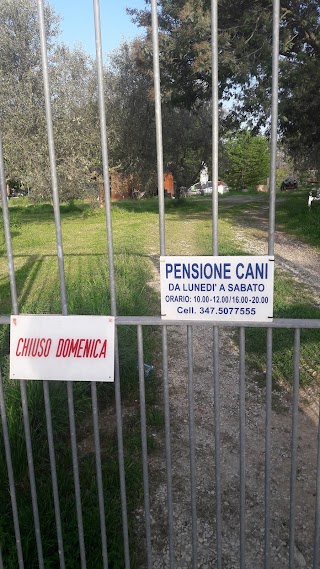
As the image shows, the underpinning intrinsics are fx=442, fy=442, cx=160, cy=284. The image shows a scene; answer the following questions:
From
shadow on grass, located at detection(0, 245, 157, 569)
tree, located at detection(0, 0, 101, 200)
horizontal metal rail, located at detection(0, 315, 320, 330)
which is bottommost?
shadow on grass, located at detection(0, 245, 157, 569)

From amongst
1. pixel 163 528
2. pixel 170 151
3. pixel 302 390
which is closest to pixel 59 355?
pixel 163 528

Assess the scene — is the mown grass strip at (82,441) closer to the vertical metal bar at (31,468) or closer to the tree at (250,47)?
the vertical metal bar at (31,468)

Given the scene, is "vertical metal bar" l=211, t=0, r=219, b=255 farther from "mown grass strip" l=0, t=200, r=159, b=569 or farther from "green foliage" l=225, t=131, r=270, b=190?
"green foliage" l=225, t=131, r=270, b=190

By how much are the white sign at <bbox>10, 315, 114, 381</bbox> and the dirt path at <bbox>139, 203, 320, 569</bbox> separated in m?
1.29

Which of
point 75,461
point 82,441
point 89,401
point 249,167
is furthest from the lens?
point 249,167

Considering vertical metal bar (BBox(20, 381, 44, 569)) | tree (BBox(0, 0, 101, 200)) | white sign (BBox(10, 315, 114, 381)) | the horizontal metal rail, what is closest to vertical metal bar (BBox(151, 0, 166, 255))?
the horizontal metal rail

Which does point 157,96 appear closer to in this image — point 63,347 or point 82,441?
point 63,347

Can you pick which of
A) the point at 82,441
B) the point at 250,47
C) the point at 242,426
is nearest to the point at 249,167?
the point at 250,47

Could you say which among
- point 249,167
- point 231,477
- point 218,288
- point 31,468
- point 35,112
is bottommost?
point 231,477

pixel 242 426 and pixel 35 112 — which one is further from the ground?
pixel 35 112

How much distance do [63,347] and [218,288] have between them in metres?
0.73

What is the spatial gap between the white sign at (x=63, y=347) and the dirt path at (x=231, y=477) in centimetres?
129

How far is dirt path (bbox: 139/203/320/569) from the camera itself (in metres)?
2.49

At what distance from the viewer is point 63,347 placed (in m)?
1.95
